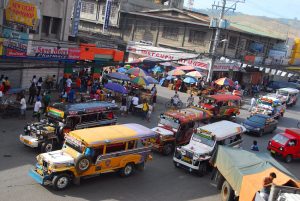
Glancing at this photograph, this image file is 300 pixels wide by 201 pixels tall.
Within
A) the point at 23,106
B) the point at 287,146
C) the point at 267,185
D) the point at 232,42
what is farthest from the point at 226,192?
the point at 232,42

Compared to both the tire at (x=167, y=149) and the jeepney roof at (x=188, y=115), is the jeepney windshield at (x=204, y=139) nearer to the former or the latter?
the tire at (x=167, y=149)

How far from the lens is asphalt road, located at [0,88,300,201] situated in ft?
47.9

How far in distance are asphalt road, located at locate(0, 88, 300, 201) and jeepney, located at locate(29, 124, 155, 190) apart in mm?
465

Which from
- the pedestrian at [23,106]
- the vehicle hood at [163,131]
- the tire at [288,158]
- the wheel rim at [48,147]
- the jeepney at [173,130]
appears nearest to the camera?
the wheel rim at [48,147]

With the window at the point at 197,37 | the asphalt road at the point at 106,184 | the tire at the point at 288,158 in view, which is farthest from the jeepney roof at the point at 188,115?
the window at the point at 197,37

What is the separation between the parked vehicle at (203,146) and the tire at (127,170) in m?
2.84

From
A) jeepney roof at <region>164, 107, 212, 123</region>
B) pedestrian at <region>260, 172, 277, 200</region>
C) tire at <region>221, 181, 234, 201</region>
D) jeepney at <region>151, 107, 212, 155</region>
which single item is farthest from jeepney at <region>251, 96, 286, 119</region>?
pedestrian at <region>260, 172, 277, 200</region>

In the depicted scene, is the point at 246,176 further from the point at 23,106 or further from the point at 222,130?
the point at 23,106

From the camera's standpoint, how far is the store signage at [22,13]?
2538 centimetres

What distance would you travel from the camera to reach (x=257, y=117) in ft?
99.7

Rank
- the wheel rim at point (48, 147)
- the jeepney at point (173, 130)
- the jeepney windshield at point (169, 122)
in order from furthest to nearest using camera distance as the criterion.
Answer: the jeepney windshield at point (169, 122) → the jeepney at point (173, 130) → the wheel rim at point (48, 147)

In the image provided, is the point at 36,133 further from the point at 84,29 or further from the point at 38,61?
the point at 84,29

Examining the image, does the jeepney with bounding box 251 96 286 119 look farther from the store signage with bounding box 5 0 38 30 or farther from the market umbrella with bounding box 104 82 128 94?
the store signage with bounding box 5 0 38 30

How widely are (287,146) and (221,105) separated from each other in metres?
8.38
